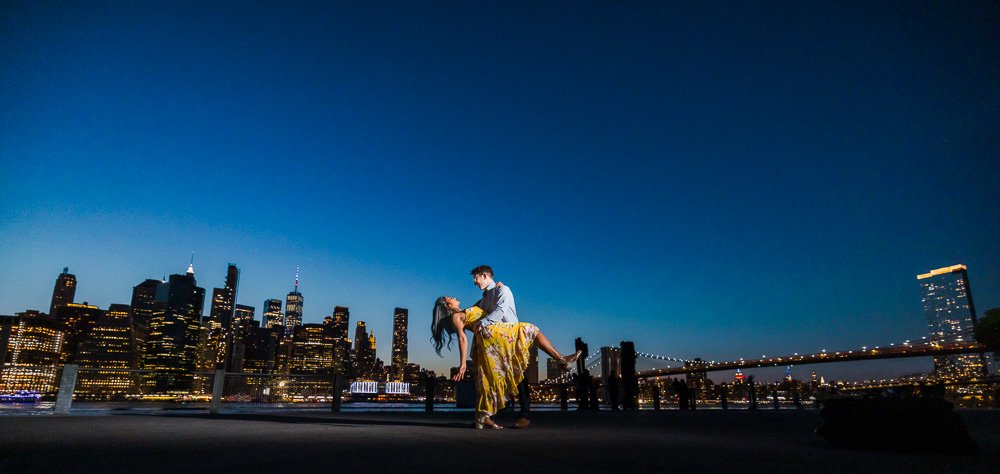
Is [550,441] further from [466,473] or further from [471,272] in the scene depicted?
[471,272]

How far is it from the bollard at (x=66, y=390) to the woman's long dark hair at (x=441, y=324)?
6753 millimetres

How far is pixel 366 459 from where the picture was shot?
2746mm

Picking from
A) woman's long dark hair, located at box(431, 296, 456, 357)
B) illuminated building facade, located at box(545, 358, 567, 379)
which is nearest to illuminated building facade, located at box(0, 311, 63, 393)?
illuminated building facade, located at box(545, 358, 567, 379)

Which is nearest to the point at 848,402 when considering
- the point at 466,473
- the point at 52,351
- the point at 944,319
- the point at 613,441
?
the point at 613,441

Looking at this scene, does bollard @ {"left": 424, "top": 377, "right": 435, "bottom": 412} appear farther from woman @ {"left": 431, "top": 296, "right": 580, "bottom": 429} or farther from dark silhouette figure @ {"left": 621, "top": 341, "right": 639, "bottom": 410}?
dark silhouette figure @ {"left": 621, "top": 341, "right": 639, "bottom": 410}

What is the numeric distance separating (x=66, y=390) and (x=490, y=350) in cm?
752

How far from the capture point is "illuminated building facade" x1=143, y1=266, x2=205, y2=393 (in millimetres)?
157500

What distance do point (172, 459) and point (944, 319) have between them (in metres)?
217

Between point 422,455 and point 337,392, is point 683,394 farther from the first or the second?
point 422,455

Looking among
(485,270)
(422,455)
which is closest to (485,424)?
(485,270)

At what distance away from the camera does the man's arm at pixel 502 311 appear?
5.40 meters

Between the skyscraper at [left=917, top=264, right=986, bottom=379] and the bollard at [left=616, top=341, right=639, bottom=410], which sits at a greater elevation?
the skyscraper at [left=917, top=264, right=986, bottom=379]

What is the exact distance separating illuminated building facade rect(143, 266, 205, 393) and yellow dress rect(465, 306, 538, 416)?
174743mm

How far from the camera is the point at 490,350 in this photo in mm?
5375
